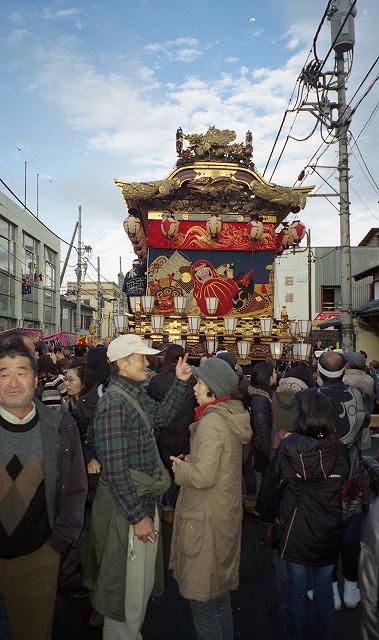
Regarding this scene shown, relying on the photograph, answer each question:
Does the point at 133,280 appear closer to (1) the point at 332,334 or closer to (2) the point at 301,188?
(2) the point at 301,188

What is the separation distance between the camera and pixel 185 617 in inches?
134

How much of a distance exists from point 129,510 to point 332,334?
29561 mm

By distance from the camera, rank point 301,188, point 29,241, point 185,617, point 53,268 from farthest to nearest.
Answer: point 53,268 → point 29,241 → point 301,188 → point 185,617

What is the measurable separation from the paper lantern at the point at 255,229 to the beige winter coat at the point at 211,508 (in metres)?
12.3

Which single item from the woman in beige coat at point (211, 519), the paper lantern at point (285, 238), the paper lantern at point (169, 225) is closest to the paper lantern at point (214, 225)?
the paper lantern at point (169, 225)

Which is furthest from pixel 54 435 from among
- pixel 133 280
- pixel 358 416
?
pixel 133 280

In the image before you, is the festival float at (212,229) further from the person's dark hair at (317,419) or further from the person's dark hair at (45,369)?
the person's dark hair at (317,419)

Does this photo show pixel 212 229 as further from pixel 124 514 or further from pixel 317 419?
pixel 124 514

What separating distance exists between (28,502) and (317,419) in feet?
5.79

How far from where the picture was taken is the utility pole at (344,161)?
11.5m

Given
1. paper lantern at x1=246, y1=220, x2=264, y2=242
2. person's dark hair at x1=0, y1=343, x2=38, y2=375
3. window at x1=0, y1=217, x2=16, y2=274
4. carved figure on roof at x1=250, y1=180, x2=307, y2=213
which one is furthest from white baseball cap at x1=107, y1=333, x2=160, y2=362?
window at x1=0, y1=217, x2=16, y2=274

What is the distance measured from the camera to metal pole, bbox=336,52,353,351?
1177 cm

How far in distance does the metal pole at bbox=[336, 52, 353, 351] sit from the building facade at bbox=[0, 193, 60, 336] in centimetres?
1754

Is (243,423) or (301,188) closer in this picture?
(243,423)
